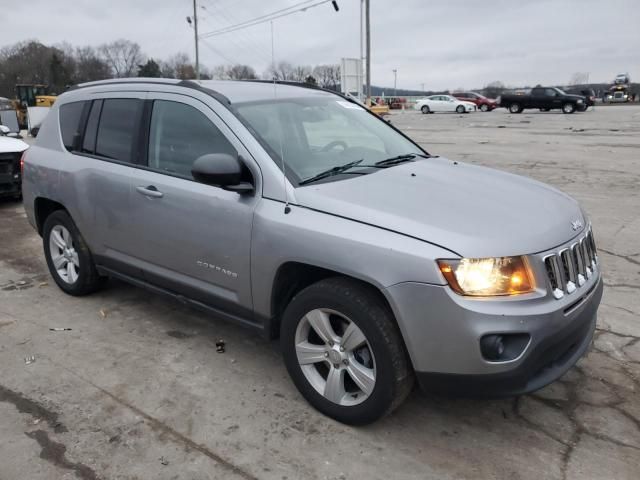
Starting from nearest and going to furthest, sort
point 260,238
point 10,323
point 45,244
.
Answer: point 260,238 < point 10,323 < point 45,244

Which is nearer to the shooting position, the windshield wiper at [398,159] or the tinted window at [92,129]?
the windshield wiper at [398,159]

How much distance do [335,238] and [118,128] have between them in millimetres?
2276

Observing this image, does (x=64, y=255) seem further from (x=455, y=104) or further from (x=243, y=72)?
(x=455, y=104)

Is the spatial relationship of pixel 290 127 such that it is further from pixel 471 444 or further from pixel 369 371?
pixel 471 444

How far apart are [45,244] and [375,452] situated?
3.70 meters

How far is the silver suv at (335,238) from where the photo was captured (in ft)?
8.05

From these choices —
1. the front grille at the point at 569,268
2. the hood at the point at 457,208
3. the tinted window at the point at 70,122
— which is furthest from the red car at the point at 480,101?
the front grille at the point at 569,268

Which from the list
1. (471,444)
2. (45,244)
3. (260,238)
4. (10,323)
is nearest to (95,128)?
(45,244)

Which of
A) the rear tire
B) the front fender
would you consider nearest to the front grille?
the front fender

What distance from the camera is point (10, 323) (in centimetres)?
428

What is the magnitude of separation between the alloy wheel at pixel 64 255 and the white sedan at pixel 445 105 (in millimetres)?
39494

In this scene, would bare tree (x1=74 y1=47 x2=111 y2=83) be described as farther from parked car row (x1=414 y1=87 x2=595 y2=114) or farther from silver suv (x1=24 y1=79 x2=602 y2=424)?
silver suv (x1=24 y1=79 x2=602 y2=424)

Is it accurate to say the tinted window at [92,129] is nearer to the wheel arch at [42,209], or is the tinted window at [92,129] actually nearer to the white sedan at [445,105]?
the wheel arch at [42,209]

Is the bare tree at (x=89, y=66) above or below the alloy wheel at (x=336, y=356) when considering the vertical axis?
above
